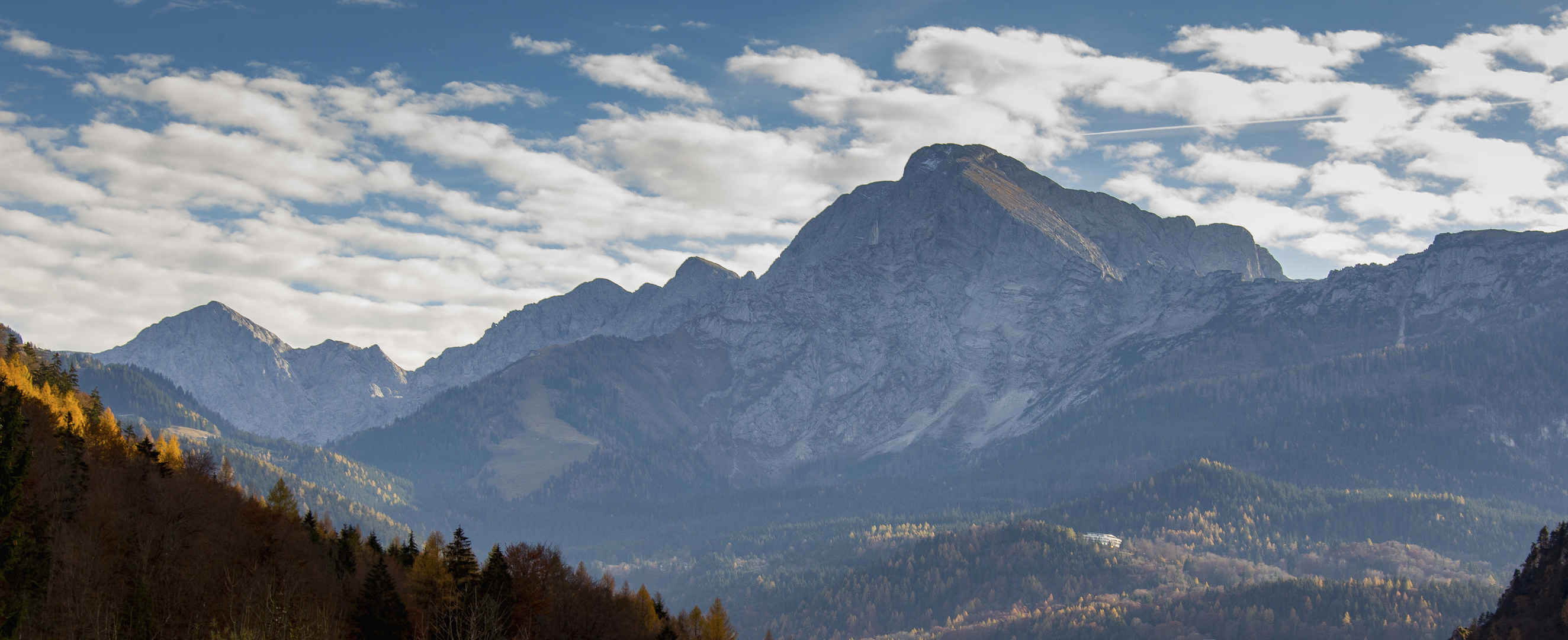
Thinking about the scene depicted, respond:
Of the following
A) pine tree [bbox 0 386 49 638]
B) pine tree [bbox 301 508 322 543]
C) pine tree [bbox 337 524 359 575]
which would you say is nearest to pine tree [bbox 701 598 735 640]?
pine tree [bbox 337 524 359 575]

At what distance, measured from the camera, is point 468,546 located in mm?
115188

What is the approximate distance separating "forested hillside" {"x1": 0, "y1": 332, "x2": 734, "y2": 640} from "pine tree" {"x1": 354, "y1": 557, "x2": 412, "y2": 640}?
108 millimetres

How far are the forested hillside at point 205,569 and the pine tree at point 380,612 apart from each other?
11cm

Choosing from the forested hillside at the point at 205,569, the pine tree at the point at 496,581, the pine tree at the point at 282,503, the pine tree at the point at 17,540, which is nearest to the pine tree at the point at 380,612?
the forested hillside at the point at 205,569

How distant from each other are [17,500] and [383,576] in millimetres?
29038

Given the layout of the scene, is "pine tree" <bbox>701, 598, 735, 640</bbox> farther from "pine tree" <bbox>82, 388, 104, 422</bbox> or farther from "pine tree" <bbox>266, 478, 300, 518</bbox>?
"pine tree" <bbox>82, 388, 104, 422</bbox>

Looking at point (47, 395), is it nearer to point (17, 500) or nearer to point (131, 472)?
point (131, 472)

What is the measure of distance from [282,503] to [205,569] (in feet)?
213

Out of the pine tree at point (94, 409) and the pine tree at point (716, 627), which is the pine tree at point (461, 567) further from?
the pine tree at point (94, 409)

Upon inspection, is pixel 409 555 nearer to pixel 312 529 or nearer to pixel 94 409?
pixel 312 529

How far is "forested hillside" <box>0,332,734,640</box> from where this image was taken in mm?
79062

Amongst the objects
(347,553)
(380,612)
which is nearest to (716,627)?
(347,553)

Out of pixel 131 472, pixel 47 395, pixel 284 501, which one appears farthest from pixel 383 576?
pixel 47 395

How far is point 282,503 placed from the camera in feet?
534
